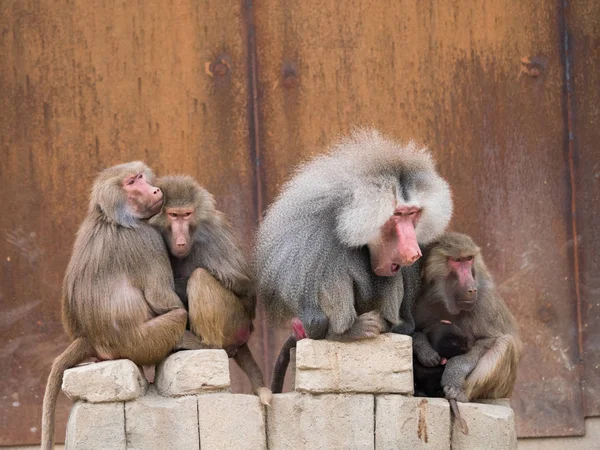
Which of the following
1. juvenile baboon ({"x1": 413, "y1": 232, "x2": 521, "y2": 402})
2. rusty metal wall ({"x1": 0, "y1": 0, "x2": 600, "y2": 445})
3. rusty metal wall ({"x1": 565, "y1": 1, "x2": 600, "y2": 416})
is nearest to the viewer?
juvenile baboon ({"x1": 413, "y1": 232, "x2": 521, "y2": 402})

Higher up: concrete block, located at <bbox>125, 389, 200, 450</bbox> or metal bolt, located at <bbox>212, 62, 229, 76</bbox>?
metal bolt, located at <bbox>212, 62, 229, 76</bbox>

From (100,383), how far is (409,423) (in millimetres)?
1259

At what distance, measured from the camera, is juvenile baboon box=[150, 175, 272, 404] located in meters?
4.79

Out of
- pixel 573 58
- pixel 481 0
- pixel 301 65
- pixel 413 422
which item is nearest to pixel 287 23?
pixel 301 65

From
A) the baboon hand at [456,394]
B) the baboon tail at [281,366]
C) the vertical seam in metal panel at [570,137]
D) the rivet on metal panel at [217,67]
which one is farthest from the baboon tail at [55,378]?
the vertical seam in metal panel at [570,137]

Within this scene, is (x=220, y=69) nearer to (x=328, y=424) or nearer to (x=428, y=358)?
(x=428, y=358)

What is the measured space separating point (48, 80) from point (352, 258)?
2.42m

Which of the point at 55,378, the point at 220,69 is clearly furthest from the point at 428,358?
the point at 220,69

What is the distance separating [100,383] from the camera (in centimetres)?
464

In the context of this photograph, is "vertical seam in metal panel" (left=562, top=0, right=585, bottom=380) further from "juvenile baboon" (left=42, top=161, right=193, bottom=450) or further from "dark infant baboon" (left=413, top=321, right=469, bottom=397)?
"juvenile baboon" (left=42, top=161, right=193, bottom=450)

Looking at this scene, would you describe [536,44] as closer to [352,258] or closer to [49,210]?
[352,258]

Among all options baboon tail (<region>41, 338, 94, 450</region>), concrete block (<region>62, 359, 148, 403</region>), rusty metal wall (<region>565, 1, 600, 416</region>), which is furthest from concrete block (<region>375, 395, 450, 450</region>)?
rusty metal wall (<region>565, 1, 600, 416</region>)

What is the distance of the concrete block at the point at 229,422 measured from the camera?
4.70 metres

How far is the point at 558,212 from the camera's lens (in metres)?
6.50
